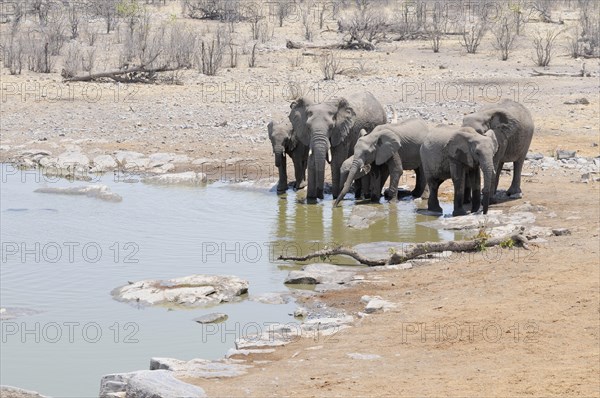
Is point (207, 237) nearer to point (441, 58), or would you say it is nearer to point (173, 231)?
point (173, 231)

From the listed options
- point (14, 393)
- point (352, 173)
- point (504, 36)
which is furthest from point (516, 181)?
point (504, 36)

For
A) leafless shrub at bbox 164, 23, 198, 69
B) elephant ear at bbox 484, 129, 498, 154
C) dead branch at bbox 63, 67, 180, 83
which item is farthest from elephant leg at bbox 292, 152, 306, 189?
leafless shrub at bbox 164, 23, 198, 69

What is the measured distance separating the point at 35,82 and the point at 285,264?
15.0 m

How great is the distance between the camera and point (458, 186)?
51.6 ft

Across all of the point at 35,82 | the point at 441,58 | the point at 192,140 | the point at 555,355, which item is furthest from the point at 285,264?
the point at 441,58

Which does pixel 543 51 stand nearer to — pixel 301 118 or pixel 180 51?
pixel 180 51

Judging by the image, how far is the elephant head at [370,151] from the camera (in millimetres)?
16703

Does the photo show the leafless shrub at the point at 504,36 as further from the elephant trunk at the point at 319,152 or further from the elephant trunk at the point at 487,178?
the elephant trunk at the point at 487,178

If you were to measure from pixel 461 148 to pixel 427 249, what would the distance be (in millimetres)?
2722

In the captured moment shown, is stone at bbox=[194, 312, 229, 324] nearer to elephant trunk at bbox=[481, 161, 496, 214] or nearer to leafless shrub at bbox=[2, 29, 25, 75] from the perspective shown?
elephant trunk at bbox=[481, 161, 496, 214]

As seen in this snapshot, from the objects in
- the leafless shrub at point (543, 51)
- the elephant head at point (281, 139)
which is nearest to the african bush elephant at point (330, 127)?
the elephant head at point (281, 139)

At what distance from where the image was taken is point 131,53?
29.1 m

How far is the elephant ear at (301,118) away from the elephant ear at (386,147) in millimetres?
1306

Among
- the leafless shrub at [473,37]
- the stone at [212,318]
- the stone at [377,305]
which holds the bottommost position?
the stone at [212,318]
